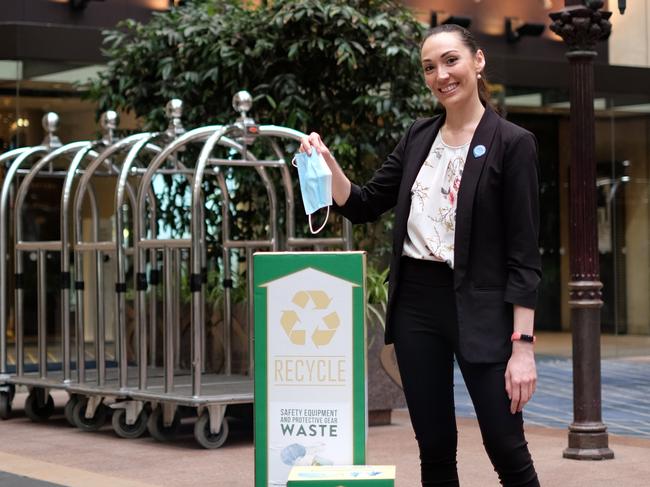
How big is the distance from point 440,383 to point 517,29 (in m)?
11.8

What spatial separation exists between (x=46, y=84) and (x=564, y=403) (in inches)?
235

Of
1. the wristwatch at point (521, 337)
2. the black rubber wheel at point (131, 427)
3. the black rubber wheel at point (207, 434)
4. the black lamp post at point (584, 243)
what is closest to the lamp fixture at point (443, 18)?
the black lamp post at point (584, 243)

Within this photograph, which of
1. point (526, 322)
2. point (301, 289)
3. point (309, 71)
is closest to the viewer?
point (526, 322)

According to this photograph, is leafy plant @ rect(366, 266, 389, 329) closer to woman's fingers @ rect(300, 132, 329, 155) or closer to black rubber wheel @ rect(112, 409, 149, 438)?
black rubber wheel @ rect(112, 409, 149, 438)

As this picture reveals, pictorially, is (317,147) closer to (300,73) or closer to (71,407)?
(71,407)

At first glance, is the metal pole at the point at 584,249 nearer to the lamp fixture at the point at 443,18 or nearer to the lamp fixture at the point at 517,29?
the lamp fixture at the point at 443,18

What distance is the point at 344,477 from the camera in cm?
481

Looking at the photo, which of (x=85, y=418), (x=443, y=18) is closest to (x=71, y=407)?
(x=85, y=418)

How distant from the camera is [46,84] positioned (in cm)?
1354

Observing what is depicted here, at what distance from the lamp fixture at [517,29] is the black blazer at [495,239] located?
11.5 metres

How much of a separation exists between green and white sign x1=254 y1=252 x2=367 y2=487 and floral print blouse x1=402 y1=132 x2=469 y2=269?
859mm

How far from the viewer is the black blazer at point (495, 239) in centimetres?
429

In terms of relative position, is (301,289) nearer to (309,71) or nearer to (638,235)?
(309,71)

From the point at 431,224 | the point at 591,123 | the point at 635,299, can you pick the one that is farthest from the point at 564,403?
the point at 431,224
